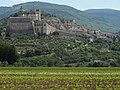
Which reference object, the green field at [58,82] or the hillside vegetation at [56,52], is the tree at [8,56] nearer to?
the hillside vegetation at [56,52]

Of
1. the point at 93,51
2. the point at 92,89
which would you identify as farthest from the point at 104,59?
the point at 92,89

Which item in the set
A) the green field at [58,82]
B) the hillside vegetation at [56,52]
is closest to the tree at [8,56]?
the hillside vegetation at [56,52]

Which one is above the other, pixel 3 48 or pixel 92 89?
pixel 92 89

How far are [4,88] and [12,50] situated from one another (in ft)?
209

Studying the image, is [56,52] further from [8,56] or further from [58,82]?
[58,82]

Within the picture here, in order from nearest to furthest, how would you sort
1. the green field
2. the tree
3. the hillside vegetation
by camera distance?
the green field → the tree → the hillside vegetation

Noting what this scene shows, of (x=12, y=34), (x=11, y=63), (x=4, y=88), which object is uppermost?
(x=4, y=88)

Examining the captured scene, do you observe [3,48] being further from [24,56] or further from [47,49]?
[47,49]

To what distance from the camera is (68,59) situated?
423 feet

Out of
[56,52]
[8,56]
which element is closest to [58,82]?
[8,56]

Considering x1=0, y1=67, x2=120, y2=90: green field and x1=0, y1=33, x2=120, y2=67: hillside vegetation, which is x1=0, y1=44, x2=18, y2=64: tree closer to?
x1=0, y1=33, x2=120, y2=67: hillside vegetation

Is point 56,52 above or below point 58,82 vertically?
below

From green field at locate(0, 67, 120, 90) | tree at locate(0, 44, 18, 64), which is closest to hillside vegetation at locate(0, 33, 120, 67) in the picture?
tree at locate(0, 44, 18, 64)

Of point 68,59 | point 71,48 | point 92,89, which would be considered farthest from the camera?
point 71,48
